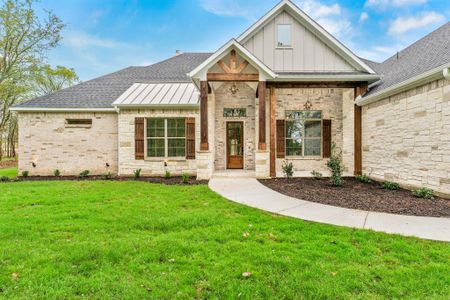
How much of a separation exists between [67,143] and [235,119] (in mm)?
7546

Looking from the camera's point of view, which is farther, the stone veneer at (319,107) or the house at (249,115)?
the stone veneer at (319,107)

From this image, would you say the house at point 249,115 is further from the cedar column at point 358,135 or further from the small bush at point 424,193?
the small bush at point 424,193

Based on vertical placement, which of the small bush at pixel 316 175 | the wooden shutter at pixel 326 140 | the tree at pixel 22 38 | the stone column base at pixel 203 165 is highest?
the tree at pixel 22 38

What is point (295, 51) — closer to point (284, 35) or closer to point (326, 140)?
point (284, 35)

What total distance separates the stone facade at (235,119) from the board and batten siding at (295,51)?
1746mm

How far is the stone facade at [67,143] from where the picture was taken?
1066 cm

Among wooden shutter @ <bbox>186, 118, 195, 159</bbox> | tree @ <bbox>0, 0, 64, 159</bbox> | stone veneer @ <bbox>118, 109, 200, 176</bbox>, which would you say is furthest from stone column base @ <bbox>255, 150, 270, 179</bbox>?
tree @ <bbox>0, 0, 64, 159</bbox>

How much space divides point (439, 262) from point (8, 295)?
4856mm

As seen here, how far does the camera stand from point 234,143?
11516 mm

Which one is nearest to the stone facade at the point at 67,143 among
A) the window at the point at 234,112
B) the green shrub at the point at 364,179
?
the window at the point at 234,112

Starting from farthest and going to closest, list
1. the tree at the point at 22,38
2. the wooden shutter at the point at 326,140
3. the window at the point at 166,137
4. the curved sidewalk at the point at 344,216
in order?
the tree at the point at 22,38 < the wooden shutter at the point at 326,140 < the window at the point at 166,137 < the curved sidewalk at the point at 344,216

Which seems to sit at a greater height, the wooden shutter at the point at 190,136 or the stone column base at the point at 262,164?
the wooden shutter at the point at 190,136

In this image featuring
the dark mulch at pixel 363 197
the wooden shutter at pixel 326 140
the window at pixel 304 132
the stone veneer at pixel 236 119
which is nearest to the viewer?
the dark mulch at pixel 363 197

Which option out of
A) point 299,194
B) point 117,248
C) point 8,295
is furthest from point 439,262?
point 8,295
